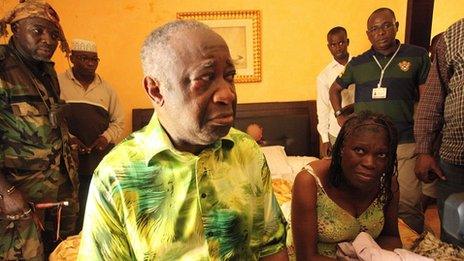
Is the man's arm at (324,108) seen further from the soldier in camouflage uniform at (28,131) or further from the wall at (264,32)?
the soldier in camouflage uniform at (28,131)

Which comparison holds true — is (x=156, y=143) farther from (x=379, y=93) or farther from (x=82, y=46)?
(x=82, y=46)

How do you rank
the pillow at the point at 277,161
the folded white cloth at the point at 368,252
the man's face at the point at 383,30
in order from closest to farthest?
the folded white cloth at the point at 368,252, the man's face at the point at 383,30, the pillow at the point at 277,161

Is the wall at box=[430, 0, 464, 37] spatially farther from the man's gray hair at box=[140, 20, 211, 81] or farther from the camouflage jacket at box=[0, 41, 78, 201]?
the man's gray hair at box=[140, 20, 211, 81]

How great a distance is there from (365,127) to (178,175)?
0.94 meters

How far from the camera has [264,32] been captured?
12.0 feet

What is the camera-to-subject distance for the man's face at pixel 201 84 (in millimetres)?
766

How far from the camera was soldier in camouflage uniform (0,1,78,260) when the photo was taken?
169 centimetres

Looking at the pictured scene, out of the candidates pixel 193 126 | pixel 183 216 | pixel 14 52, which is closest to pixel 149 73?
pixel 193 126

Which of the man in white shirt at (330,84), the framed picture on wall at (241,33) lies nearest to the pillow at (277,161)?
the man in white shirt at (330,84)

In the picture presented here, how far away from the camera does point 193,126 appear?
803 millimetres

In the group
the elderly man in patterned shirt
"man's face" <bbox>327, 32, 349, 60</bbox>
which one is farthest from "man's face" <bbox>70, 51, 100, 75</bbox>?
the elderly man in patterned shirt

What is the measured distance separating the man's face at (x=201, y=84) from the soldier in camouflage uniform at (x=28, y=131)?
4.10 feet

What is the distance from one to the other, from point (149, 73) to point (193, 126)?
17cm

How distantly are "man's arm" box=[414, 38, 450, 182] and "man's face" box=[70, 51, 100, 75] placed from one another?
7.79 feet
